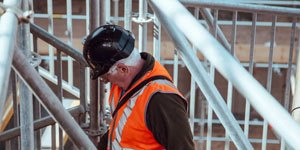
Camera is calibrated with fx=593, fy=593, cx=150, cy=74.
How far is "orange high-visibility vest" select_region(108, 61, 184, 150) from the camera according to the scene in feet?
7.86

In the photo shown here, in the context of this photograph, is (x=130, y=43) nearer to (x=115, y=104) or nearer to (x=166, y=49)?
(x=115, y=104)

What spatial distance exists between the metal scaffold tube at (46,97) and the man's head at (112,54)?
0.92ft

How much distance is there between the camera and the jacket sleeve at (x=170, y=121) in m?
2.31

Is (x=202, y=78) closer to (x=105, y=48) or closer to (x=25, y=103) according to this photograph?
(x=105, y=48)

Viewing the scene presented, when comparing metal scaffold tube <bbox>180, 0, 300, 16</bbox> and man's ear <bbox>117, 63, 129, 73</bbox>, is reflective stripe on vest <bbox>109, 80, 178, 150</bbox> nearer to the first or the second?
man's ear <bbox>117, 63, 129, 73</bbox>

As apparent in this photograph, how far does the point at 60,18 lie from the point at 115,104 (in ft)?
12.7

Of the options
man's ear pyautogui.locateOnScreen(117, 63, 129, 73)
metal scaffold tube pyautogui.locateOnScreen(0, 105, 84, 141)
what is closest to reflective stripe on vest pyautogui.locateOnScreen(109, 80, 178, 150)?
man's ear pyautogui.locateOnScreen(117, 63, 129, 73)

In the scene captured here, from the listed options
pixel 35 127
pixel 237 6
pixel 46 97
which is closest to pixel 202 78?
pixel 46 97

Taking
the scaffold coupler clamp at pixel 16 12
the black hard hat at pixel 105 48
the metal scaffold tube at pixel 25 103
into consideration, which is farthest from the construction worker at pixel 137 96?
the scaffold coupler clamp at pixel 16 12

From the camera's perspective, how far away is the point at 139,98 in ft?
7.93

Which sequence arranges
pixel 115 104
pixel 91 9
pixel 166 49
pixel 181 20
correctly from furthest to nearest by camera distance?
pixel 166 49 → pixel 91 9 → pixel 115 104 → pixel 181 20

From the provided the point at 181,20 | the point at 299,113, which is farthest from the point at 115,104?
the point at 299,113

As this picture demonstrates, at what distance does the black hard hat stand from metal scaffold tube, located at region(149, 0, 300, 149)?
12.8 inches

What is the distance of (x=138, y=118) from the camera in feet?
7.95
